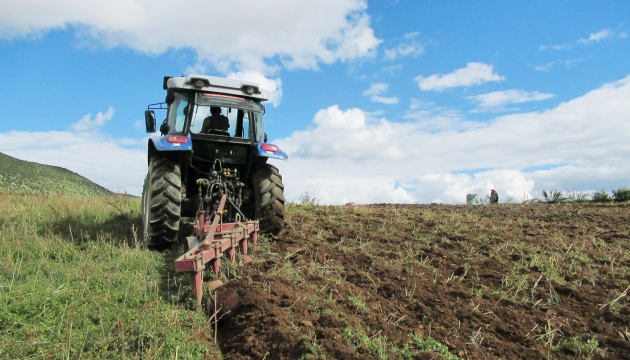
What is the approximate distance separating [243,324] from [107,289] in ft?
4.84

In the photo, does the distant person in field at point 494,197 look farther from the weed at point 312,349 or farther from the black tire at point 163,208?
the weed at point 312,349

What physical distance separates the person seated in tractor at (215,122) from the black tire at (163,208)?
971 mm

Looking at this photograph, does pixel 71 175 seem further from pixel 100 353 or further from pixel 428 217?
pixel 100 353

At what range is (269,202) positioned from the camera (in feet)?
20.4

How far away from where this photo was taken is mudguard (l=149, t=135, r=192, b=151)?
18.2 ft

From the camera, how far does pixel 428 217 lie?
8.31 metres

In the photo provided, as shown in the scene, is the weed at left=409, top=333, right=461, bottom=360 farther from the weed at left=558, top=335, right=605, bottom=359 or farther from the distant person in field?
the distant person in field

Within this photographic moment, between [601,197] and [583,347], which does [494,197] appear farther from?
[583,347]

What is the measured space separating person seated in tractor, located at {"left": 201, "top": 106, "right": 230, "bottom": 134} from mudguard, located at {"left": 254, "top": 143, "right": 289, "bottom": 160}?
25.0 inches

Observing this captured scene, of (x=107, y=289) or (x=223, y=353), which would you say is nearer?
(x=223, y=353)

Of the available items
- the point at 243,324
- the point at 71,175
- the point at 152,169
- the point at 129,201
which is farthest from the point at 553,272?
the point at 71,175

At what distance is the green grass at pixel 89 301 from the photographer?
3168 mm

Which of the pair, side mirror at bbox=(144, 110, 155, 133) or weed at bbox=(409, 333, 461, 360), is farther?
side mirror at bbox=(144, 110, 155, 133)

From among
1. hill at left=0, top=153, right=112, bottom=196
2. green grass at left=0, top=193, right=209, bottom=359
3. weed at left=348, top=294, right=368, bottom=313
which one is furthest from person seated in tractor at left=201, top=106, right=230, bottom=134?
hill at left=0, top=153, right=112, bottom=196
